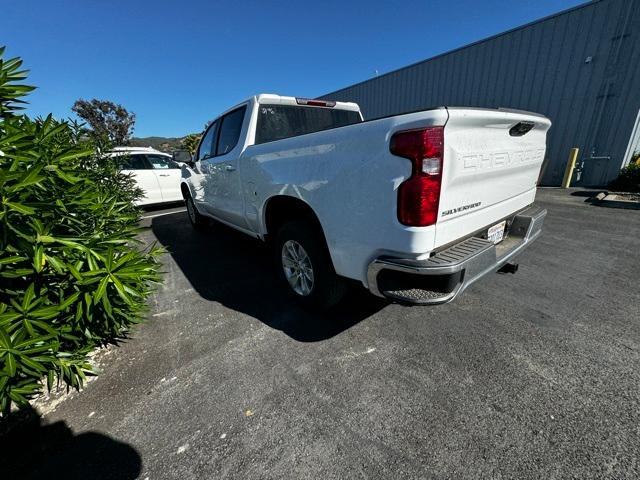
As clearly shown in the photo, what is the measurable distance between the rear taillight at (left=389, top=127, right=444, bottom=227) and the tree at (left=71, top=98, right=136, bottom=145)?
3119cm

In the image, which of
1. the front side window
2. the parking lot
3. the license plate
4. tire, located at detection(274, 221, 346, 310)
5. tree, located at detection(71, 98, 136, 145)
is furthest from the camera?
tree, located at detection(71, 98, 136, 145)

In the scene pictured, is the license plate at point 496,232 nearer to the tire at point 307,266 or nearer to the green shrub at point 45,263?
the tire at point 307,266

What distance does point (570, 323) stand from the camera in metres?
2.35

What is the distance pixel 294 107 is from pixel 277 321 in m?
2.54

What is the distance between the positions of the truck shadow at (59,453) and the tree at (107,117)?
30.3 meters

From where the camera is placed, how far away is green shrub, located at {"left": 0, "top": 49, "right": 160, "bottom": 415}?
1421mm

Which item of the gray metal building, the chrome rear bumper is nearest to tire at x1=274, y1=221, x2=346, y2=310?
the chrome rear bumper

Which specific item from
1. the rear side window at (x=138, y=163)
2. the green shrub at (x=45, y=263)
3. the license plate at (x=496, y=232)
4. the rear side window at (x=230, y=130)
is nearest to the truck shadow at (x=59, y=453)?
the green shrub at (x=45, y=263)

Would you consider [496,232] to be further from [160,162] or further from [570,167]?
[160,162]

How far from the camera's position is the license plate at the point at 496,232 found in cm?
219

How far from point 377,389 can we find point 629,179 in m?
9.98

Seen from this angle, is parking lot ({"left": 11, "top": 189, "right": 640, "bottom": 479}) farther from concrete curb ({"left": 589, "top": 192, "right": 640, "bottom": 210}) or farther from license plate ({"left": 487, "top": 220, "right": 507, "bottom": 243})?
concrete curb ({"left": 589, "top": 192, "right": 640, "bottom": 210})

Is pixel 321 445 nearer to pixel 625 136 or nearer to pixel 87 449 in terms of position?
pixel 87 449

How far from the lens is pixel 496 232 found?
7.45 feet
